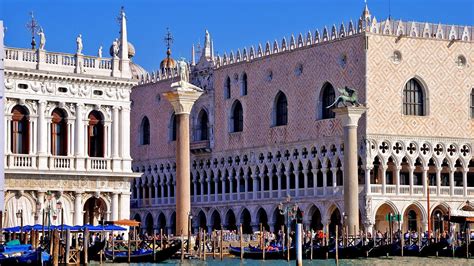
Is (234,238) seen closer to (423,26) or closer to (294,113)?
(294,113)

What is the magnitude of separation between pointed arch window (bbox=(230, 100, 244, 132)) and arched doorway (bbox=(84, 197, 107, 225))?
12.1 meters

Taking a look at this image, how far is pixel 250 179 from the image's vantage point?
4716 centimetres

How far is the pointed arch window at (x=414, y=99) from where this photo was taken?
1646 inches

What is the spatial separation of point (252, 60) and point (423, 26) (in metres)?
6.16

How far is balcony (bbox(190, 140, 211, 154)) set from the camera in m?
48.9

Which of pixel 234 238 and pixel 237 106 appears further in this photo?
pixel 237 106

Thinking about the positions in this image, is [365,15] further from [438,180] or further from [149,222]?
[149,222]

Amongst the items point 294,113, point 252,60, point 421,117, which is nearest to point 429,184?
point 421,117

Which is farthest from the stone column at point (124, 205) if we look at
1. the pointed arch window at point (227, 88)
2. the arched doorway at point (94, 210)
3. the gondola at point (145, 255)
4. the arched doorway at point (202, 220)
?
the arched doorway at point (202, 220)

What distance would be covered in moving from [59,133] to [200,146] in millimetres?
13761

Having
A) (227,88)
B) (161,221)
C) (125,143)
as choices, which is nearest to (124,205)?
(125,143)

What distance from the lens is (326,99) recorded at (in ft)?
141

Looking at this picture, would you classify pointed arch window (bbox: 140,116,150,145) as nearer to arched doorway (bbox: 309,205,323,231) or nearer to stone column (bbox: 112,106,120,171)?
arched doorway (bbox: 309,205,323,231)

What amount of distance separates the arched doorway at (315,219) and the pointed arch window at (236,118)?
4810 millimetres
